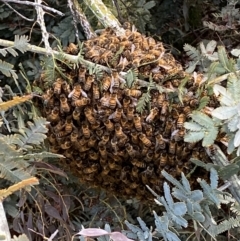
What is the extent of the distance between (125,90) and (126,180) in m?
0.20

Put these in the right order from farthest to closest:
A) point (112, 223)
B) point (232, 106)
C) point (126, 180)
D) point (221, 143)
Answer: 1. point (112, 223)
2. point (126, 180)
3. point (221, 143)
4. point (232, 106)

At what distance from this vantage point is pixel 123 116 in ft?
3.35

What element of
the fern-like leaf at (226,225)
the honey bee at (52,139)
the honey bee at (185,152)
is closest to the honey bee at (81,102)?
the honey bee at (52,139)

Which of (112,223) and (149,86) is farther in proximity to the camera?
(112,223)

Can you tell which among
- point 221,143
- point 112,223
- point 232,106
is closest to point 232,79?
point 232,106

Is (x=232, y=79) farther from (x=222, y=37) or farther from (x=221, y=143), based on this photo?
(x=222, y=37)

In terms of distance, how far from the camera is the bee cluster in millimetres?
1013

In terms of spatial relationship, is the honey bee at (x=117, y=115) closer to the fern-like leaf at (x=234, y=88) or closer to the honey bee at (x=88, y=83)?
the honey bee at (x=88, y=83)

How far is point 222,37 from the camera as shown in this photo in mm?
1888

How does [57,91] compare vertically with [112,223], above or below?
above

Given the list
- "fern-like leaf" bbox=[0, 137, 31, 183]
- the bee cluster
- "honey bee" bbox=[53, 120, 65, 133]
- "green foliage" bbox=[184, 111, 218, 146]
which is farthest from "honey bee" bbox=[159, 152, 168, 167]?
"fern-like leaf" bbox=[0, 137, 31, 183]

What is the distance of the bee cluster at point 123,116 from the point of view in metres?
1.01

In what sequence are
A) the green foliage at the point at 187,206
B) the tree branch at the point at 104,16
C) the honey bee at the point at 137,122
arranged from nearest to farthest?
the green foliage at the point at 187,206 → the honey bee at the point at 137,122 → the tree branch at the point at 104,16

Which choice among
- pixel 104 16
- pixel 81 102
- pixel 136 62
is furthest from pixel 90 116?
pixel 104 16
